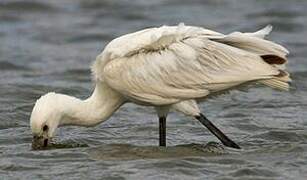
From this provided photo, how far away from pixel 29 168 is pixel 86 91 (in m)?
5.03

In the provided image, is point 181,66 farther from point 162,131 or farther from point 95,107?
point 95,107

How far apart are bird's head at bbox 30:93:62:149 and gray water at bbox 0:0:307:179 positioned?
131mm

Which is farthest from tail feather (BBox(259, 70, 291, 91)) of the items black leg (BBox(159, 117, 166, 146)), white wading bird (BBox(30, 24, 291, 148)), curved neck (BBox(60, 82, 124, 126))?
curved neck (BBox(60, 82, 124, 126))

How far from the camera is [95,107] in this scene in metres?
12.1

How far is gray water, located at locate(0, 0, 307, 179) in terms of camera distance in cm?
1127

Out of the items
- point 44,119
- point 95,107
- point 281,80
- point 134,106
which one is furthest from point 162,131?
point 134,106

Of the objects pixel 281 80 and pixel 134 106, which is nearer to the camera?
pixel 281 80

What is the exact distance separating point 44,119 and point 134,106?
136 inches

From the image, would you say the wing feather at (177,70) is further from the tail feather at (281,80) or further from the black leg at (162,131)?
the black leg at (162,131)

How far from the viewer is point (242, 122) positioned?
46.1 ft

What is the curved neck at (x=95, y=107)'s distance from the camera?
475 inches

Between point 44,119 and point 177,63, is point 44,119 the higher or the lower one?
the lower one

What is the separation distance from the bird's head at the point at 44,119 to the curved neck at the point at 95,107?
17 cm

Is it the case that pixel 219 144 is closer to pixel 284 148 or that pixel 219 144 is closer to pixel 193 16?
pixel 284 148
